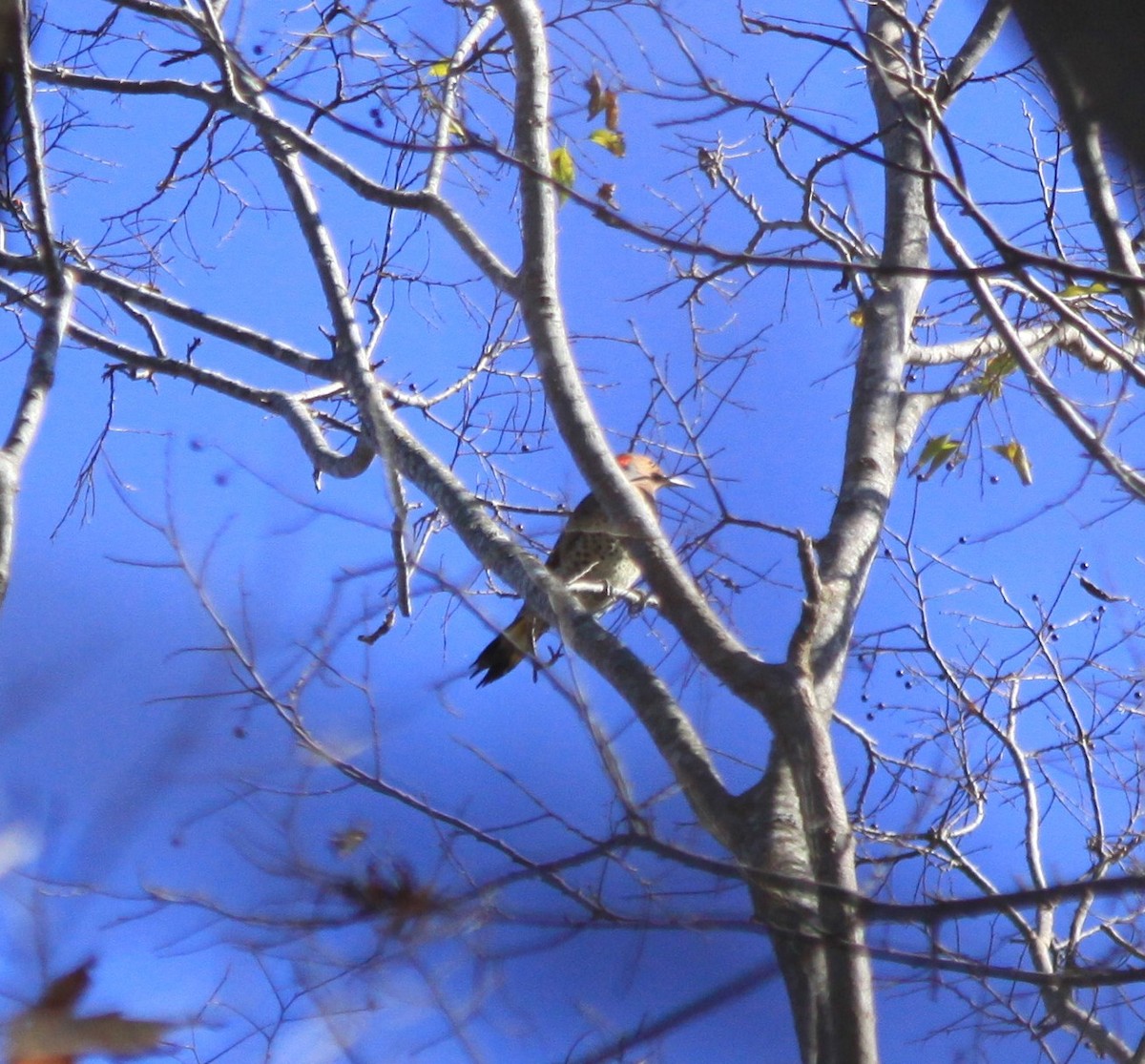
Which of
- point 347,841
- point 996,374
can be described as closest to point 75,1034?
point 347,841

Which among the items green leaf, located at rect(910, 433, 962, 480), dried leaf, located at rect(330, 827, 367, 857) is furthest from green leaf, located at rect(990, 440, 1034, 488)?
dried leaf, located at rect(330, 827, 367, 857)

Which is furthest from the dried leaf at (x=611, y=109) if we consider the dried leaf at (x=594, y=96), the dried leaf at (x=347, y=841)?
the dried leaf at (x=347, y=841)

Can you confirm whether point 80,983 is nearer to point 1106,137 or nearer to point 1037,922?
point 1106,137

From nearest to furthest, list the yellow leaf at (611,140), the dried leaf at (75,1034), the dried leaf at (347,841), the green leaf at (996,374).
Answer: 1. the dried leaf at (75,1034)
2. the dried leaf at (347,841)
3. the green leaf at (996,374)
4. the yellow leaf at (611,140)

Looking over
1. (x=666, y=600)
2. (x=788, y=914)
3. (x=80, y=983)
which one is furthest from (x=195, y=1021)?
(x=666, y=600)

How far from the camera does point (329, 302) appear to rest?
11.1ft

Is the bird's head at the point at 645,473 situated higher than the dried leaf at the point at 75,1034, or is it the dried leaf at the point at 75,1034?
the bird's head at the point at 645,473

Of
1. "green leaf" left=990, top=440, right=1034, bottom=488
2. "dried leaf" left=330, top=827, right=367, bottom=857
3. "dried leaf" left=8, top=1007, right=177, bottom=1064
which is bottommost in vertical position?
"dried leaf" left=8, top=1007, right=177, bottom=1064

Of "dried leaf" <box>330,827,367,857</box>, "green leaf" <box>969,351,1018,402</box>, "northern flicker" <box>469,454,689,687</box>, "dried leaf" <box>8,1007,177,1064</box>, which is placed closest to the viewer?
"dried leaf" <box>8,1007,177,1064</box>

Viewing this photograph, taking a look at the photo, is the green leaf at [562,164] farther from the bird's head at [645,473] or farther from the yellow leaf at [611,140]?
the bird's head at [645,473]

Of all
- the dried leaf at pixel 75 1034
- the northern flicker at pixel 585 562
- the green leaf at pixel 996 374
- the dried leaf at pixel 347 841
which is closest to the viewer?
the dried leaf at pixel 75 1034

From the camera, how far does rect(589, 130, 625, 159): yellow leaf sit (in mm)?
3445

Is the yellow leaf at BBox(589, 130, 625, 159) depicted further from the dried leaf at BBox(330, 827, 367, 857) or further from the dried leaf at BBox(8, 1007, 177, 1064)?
the dried leaf at BBox(8, 1007, 177, 1064)

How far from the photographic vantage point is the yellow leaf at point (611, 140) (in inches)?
136
